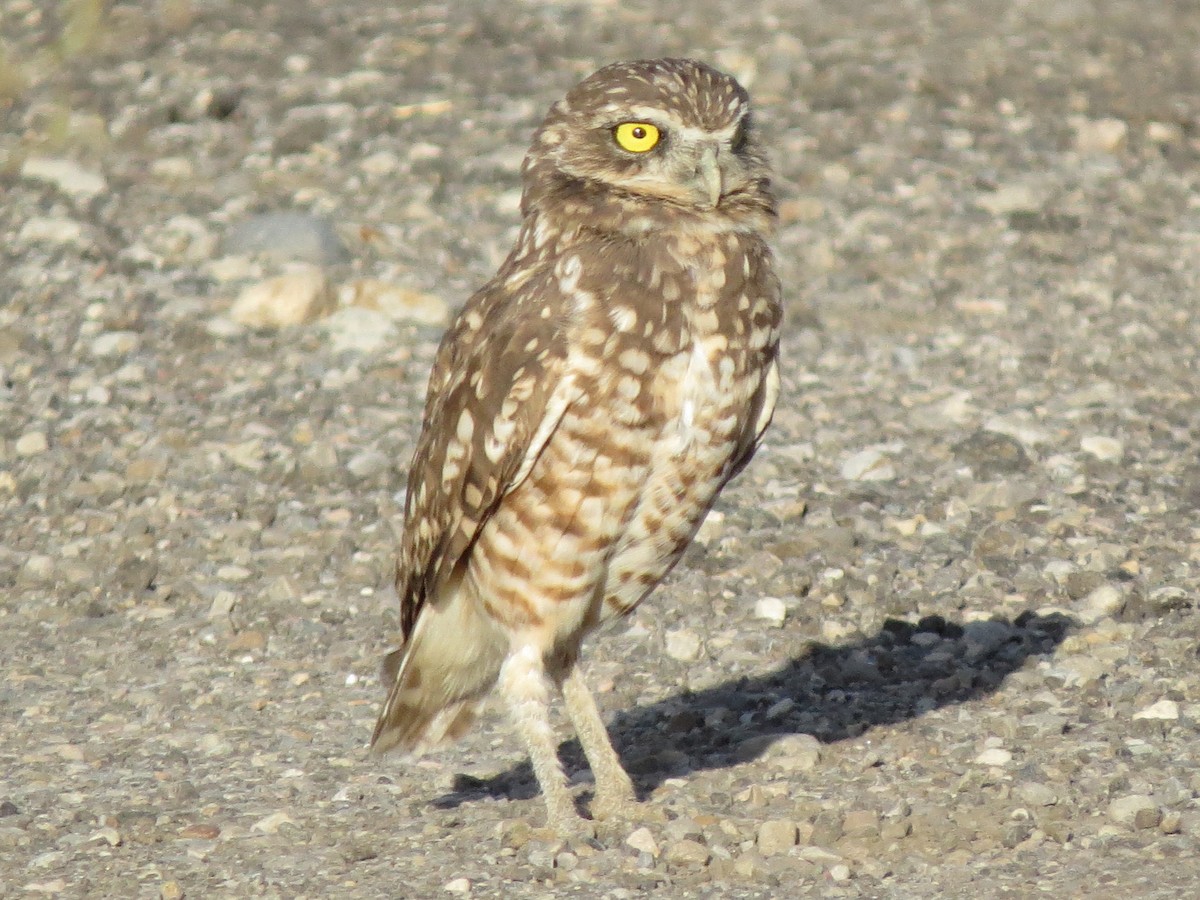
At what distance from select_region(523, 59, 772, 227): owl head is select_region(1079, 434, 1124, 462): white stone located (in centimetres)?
286

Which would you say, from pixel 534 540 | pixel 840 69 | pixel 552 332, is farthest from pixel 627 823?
pixel 840 69

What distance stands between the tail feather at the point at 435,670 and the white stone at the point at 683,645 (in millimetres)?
930

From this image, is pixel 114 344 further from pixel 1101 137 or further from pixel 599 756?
pixel 1101 137

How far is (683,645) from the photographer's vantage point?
606cm

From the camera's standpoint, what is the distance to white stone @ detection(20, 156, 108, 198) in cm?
935

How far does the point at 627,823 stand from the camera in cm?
491

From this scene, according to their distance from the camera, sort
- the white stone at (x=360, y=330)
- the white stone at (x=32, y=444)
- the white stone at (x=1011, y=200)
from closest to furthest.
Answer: the white stone at (x=32, y=444)
the white stone at (x=360, y=330)
the white stone at (x=1011, y=200)

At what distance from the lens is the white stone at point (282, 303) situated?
8227mm

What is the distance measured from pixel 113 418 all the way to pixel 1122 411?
4.36m

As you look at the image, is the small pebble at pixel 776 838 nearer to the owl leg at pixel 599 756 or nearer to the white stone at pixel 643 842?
the white stone at pixel 643 842

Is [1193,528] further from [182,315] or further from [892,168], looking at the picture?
[182,315]

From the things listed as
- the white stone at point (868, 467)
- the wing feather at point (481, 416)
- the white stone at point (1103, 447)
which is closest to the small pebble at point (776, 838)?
the wing feather at point (481, 416)

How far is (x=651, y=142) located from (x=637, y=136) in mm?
42

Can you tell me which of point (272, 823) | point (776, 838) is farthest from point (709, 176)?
point (272, 823)
